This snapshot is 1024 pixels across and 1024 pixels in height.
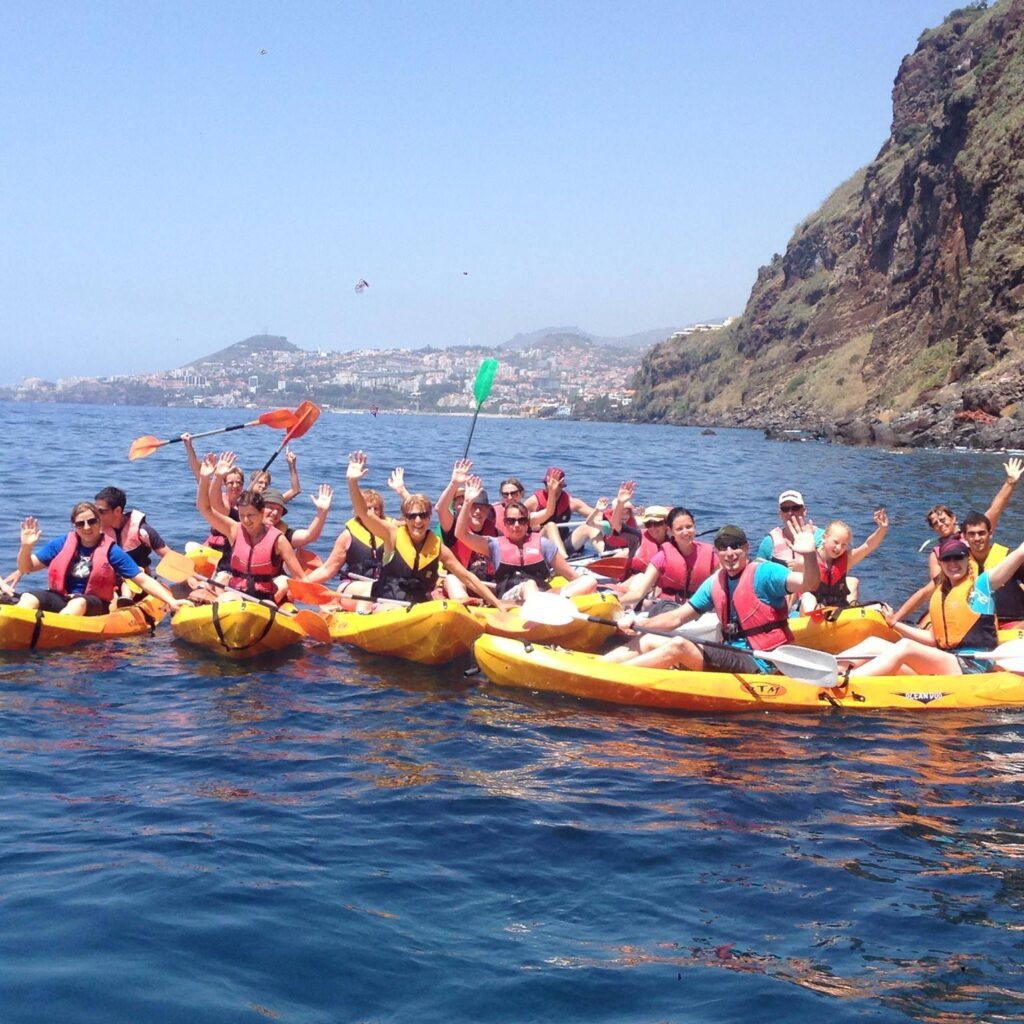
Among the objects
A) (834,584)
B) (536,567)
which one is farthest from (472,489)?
(834,584)

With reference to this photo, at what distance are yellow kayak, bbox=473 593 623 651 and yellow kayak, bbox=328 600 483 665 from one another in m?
0.19

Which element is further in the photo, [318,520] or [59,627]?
[318,520]

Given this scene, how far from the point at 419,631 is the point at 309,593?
1.55m

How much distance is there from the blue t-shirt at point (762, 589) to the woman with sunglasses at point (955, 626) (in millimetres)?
813

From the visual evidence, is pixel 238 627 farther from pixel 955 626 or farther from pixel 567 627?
pixel 955 626

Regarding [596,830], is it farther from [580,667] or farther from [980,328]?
[980,328]

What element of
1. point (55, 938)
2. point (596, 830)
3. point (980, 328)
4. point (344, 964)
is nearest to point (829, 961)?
point (596, 830)

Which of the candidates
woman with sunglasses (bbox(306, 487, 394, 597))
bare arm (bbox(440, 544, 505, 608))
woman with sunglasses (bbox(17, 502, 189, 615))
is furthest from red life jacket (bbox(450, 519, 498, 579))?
woman with sunglasses (bbox(17, 502, 189, 615))

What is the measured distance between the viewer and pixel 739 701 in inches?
315

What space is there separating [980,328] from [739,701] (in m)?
42.2

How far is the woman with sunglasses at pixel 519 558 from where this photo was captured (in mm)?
9945

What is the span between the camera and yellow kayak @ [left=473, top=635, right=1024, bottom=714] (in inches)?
315

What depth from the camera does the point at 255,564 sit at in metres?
9.64

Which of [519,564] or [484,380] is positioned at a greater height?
[484,380]
